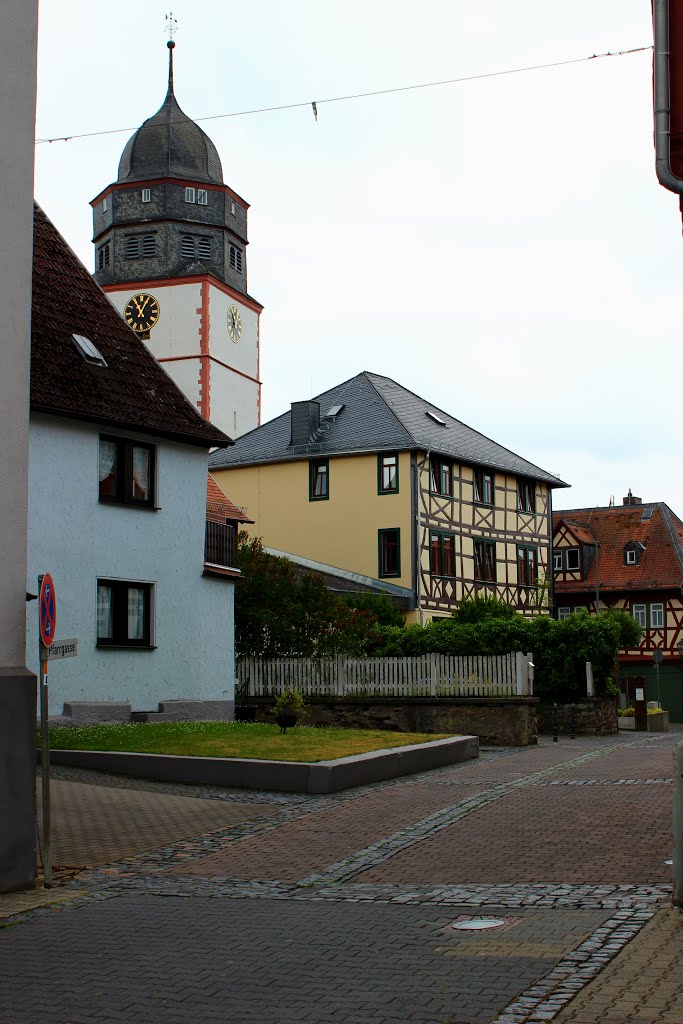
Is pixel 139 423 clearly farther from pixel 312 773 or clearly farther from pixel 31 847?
pixel 31 847

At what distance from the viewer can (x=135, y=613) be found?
26.2 meters

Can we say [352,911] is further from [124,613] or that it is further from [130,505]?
[130,505]

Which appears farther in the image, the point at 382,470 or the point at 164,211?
the point at 164,211

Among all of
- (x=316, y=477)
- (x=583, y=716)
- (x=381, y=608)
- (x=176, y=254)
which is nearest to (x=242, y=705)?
(x=583, y=716)

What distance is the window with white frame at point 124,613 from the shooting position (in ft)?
83.5

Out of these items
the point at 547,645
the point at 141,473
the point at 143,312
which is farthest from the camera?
the point at 143,312

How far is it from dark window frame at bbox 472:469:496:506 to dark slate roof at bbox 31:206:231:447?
2390cm

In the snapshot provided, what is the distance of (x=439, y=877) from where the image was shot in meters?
10.7

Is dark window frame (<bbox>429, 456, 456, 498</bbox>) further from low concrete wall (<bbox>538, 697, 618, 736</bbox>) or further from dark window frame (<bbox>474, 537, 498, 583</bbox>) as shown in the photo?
low concrete wall (<bbox>538, 697, 618, 736</bbox>)

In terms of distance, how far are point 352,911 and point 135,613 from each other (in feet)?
57.3

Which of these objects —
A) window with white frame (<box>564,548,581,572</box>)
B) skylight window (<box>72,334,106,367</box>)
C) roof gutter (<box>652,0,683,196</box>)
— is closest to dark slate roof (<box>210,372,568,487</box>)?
window with white frame (<box>564,548,581,572</box>)

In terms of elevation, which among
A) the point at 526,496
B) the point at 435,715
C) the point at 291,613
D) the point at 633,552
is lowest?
the point at 435,715

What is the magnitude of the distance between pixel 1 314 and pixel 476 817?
7.26 m

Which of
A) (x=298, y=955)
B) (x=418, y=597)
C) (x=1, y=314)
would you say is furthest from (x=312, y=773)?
(x=418, y=597)
